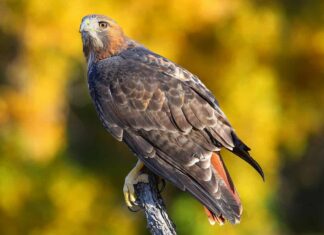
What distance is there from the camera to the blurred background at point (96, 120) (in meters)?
13.2

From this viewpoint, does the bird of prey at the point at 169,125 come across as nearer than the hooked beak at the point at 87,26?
Yes

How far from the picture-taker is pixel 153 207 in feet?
24.2

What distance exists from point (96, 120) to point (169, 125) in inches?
356

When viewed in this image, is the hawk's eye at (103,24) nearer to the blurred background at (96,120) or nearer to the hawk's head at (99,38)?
the hawk's head at (99,38)

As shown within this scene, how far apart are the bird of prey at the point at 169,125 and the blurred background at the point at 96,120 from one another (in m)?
4.40

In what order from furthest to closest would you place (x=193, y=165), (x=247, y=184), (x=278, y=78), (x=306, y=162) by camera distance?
(x=306, y=162)
(x=278, y=78)
(x=247, y=184)
(x=193, y=165)

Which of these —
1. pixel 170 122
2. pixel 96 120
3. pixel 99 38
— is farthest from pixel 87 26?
pixel 96 120

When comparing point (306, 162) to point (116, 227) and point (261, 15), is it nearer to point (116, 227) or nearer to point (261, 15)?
point (261, 15)

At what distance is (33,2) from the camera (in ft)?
47.2

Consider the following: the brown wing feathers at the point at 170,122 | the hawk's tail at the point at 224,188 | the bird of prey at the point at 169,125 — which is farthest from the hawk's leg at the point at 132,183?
the hawk's tail at the point at 224,188

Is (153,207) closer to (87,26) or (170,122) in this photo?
(170,122)

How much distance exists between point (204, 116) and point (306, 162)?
10.8 m

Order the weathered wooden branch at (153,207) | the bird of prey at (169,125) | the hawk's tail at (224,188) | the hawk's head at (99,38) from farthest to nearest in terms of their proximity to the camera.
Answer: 1. the hawk's head at (99,38)
2. the bird of prey at (169,125)
3. the hawk's tail at (224,188)
4. the weathered wooden branch at (153,207)

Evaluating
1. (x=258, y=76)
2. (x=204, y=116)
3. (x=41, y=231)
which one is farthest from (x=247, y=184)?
(x=204, y=116)
